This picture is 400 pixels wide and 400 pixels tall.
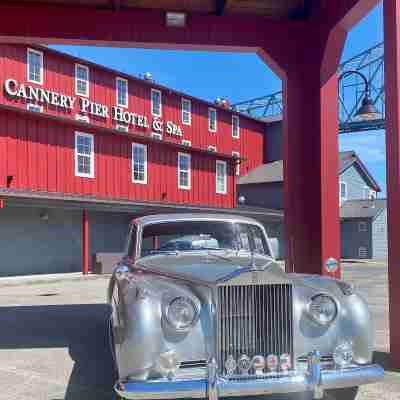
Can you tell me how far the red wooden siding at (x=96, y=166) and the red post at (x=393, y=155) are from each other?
15.2 metres

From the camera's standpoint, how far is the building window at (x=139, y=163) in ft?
74.8

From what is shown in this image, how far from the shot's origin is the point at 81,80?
24.1 metres

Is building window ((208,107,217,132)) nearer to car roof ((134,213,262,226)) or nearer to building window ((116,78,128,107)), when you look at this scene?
building window ((116,78,128,107))

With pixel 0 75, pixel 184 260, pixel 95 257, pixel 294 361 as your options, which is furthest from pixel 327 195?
pixel 0 75

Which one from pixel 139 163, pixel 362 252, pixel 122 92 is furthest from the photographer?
pixel 362 252

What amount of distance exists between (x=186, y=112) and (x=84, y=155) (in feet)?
34.7

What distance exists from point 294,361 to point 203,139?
90.4ft

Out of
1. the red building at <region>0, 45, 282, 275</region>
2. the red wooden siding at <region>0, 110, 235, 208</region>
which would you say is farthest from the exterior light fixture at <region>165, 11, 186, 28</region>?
the red wooden siding at <region>0, 110, 235, 208</region>

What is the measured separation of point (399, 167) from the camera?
530 cm

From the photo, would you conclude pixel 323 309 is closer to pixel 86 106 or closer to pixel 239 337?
pixel 239 337

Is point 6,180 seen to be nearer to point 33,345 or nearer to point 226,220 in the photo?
point 33,345

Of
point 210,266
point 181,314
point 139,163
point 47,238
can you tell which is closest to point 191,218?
point 210,266

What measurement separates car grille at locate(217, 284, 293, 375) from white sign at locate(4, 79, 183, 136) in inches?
753

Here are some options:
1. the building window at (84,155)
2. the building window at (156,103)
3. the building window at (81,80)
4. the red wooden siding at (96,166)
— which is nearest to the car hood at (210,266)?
the red wooden siding at (96,166)
